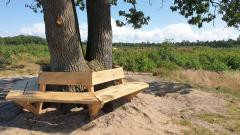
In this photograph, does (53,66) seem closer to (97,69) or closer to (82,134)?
(97,69)

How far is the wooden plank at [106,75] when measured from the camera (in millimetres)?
6363

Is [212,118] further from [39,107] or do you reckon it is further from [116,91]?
[39,107]

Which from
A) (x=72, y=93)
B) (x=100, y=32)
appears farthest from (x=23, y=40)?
(x=72, y=93)

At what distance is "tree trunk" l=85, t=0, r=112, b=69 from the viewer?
288 inches

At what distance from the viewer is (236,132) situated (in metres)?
6.79

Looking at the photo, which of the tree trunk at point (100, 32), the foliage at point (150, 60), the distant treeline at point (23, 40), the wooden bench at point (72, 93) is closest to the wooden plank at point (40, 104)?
the wooden bench at point (72, 93)

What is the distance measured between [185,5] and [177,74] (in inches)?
137

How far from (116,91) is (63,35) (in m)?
1.27

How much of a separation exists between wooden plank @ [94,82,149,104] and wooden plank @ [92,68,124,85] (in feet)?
0.56

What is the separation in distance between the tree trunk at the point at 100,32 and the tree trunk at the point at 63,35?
579 millimetres

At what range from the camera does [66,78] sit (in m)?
6.36

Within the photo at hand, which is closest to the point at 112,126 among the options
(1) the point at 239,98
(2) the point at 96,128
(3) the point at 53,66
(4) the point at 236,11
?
(2) the point at 96,128

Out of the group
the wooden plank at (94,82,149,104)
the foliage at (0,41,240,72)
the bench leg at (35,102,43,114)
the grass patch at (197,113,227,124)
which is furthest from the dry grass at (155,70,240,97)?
the bench leg at (35,102,43,114)

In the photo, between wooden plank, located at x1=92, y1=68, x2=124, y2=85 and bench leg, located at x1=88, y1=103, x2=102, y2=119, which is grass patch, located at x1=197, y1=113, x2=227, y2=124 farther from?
bench leg, located at x1=88, y1=103, x2=102, y2=119
